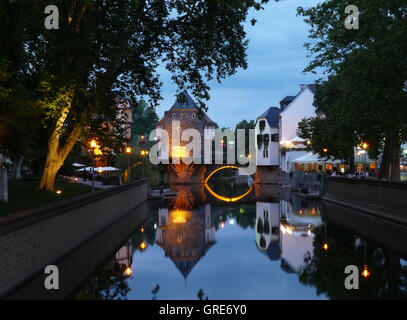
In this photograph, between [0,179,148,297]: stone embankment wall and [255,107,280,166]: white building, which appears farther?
[255,107,280,166]: white building

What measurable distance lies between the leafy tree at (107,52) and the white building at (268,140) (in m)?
47.9

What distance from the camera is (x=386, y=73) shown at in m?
17.5

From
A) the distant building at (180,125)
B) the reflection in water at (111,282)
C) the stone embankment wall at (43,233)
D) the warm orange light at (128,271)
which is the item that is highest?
the distant building at (180,125)

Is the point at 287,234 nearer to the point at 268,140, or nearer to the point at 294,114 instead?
the point at 294,114

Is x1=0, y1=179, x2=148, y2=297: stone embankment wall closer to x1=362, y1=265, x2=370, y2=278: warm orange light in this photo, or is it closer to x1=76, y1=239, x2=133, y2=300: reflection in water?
x1=76, y1=239, x2=133, y2=300: reflection in water

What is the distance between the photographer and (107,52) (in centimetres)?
1548

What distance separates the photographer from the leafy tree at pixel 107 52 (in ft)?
47.8

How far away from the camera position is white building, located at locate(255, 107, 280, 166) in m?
67.6

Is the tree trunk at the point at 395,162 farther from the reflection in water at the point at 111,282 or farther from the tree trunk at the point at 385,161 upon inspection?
the reflection in water at the point at 111,282

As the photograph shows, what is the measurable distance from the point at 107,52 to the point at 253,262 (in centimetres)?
960

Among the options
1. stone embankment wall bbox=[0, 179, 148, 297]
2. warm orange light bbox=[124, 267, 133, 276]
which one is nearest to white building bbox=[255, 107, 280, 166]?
stone embankment wall bbox=[0, 179, 148, 297]

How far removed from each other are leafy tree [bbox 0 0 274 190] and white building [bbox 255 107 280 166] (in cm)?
4786

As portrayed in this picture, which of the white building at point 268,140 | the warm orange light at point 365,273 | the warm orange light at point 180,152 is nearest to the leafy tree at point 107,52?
the warm orange light at point 365,273
